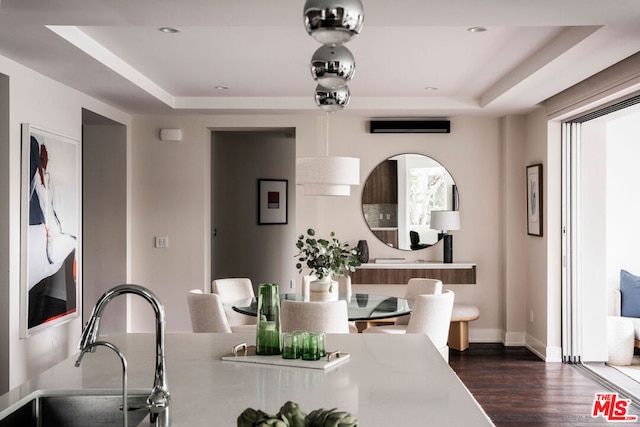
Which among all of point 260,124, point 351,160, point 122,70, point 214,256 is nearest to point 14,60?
point 122,70

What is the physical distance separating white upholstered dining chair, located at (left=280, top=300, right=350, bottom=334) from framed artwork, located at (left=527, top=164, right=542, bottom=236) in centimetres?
307

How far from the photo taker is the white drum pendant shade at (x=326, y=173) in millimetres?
5020

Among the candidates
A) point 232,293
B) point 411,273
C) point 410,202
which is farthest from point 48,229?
point 410,202

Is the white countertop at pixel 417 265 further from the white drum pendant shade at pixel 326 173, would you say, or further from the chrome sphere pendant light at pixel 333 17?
the chrome sphere pendant light at pixel 333 17

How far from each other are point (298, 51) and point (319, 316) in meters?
1.84

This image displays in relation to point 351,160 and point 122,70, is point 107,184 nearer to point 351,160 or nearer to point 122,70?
point 122,70

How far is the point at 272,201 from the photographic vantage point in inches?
358

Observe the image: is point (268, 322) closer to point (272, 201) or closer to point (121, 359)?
point (121, 359)

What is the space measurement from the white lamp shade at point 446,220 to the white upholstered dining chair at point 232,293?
84.0 inches

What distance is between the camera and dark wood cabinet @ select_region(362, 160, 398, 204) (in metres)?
7.21

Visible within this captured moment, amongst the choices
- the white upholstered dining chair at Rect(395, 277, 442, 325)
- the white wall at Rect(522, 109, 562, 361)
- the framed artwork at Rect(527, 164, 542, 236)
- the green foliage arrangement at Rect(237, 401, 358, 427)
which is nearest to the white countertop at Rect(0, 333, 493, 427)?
the green foliage arrangement at Rect(237, 401, 358, 427)

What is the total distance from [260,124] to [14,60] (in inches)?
116

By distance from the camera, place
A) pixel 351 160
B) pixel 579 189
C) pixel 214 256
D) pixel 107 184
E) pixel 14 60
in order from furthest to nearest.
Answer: pixel 214 256, pixel 107 184, pixel 579 189, pixel 351 160, pixel 14 60

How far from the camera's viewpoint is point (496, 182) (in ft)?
23.6
